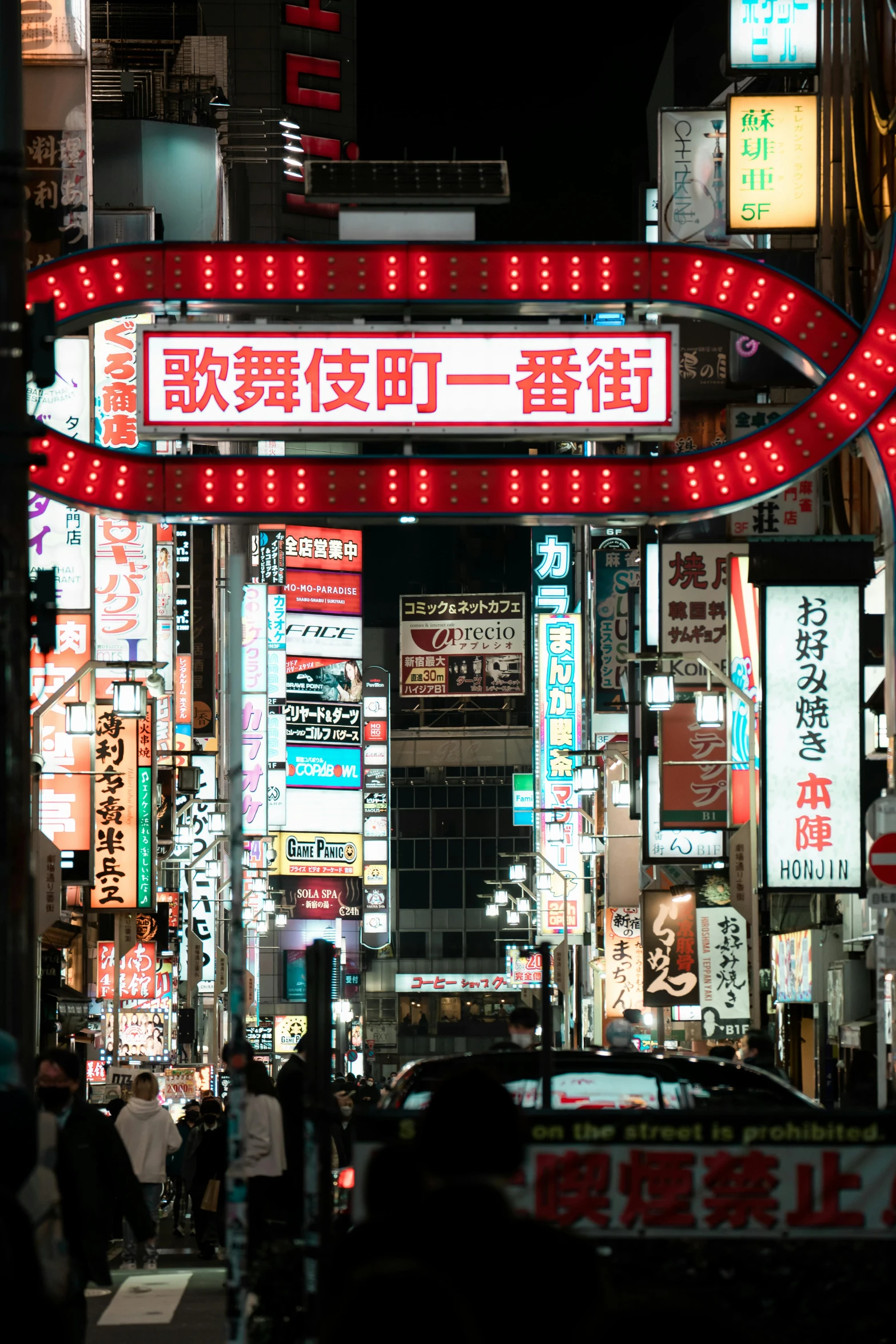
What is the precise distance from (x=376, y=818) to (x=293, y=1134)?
6940 cm

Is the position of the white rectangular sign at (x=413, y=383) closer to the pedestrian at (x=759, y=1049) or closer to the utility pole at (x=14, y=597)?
the utility pole at (x=14, y=597)

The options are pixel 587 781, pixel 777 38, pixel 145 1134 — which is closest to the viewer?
pixel 145 1134

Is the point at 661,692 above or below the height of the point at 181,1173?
above

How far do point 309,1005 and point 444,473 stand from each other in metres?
7.24

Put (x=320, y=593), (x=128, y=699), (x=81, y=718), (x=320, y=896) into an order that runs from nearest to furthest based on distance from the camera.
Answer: (x=81, y=718)
(x=128, y=699)
(x=320, y=896)
(x=320, y=593)

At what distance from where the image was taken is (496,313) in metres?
15.3

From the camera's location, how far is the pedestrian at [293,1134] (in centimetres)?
1438

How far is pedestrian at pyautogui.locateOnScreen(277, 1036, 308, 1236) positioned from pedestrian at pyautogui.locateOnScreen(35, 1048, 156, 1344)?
7.34 feet

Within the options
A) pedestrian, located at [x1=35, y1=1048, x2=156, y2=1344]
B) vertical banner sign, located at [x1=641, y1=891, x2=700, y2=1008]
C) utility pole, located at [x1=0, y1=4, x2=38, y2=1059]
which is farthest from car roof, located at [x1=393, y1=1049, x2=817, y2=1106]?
vertical banner sign, located at [x1=641, y1=891, x2=700, y2=1008]

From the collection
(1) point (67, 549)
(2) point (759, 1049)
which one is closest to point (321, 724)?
(1) point (67, 549)

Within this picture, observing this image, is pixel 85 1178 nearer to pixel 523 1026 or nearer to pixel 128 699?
pixel 523 1026

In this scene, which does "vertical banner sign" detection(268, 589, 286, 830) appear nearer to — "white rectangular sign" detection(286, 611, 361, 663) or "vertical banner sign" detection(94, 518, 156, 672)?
"white rectangular sign" detection(286, 611, 361, 663)

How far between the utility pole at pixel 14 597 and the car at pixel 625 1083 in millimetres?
2013

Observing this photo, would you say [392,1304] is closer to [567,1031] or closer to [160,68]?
[567,1031]
